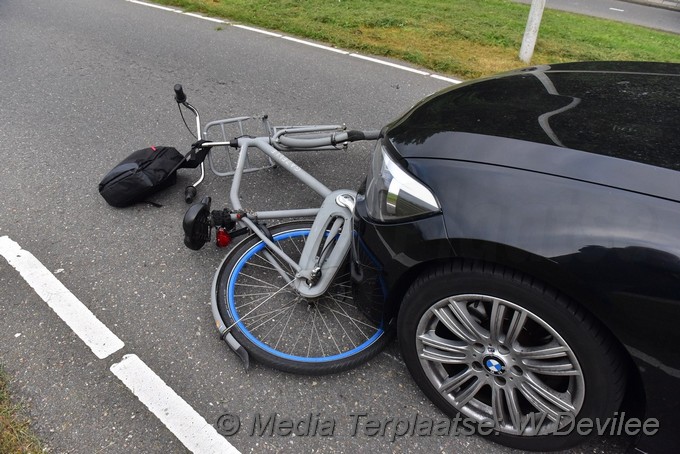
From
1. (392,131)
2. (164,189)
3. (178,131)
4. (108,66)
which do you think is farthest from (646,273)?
(108,66)

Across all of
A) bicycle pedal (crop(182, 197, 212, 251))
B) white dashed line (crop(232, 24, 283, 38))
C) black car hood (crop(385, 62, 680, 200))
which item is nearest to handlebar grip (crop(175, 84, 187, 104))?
bicycle pedal (crop(182, 197, 212, 251))

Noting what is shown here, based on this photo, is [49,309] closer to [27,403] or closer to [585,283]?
[27,403]

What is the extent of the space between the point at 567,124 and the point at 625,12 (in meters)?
18.1

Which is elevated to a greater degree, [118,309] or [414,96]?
[414,96]

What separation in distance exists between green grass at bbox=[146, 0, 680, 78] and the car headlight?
462cm

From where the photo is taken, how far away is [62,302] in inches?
111

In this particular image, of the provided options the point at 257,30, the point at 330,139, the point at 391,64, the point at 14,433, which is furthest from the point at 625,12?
the point at 14,433

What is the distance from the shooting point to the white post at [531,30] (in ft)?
21.3

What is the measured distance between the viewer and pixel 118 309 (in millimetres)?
2795

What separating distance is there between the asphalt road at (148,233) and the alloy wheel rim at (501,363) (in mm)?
197

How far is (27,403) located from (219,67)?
510 cm

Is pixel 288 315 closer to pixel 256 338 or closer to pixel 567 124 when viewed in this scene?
pixel 256 338

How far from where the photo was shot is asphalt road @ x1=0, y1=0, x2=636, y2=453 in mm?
2215

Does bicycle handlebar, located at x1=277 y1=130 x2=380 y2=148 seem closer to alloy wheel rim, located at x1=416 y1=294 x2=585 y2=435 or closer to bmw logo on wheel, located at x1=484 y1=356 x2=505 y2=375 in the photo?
alloy wheel rim, located at x1=416 y1=294 x2=585 y2=435
